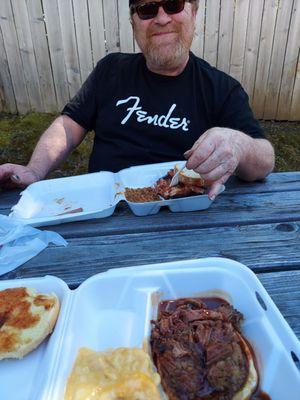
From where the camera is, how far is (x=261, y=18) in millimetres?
3670

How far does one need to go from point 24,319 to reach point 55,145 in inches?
53.0

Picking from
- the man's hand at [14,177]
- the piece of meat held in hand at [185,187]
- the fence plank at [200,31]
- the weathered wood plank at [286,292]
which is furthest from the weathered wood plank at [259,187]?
the fence plank at [200,31]

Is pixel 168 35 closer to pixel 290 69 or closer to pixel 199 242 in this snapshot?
pixel 199 242

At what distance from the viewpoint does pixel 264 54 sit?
384cm

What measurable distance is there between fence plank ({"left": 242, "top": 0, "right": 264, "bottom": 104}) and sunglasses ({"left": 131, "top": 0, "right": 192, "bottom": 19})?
2.21 m

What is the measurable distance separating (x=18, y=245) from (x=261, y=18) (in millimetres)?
3560

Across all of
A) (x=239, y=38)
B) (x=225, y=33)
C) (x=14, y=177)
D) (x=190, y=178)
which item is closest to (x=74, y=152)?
(x=14, y=177)

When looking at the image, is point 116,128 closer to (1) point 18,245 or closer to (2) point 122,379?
(1) point 18,245

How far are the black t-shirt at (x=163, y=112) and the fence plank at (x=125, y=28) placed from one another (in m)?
1.93

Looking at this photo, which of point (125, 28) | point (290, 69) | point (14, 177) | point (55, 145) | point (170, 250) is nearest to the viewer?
point (170, 250)

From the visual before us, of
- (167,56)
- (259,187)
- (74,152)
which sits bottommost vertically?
(74,152)

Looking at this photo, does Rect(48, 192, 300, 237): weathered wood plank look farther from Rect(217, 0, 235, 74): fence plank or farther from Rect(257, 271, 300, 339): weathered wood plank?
Rect(217, 0, 235, 74): fence plank

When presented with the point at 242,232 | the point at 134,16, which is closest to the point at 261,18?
the point at 134,16

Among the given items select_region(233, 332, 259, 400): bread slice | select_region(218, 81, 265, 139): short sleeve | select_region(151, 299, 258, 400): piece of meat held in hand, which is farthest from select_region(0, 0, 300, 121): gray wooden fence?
select_region(233, 332, 259, 400): bread slice
